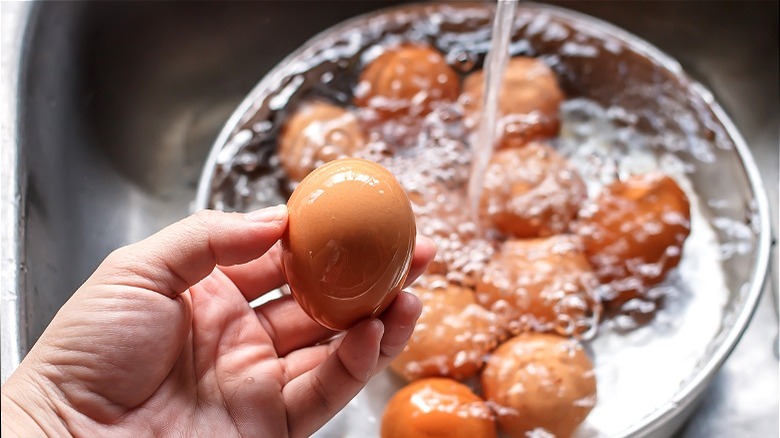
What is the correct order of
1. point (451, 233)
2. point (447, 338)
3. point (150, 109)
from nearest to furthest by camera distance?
point (447, 338) < point (451, 233) < point (150, 109)

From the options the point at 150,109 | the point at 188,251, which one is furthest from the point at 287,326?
the point at 150,109

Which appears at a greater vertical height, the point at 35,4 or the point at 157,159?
the point at 35,4

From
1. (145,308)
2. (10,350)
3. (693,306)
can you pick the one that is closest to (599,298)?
(693,306)

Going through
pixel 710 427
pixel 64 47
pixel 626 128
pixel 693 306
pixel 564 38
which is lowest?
pixel 710 427

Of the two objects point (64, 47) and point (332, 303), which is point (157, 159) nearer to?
point (64, 47)

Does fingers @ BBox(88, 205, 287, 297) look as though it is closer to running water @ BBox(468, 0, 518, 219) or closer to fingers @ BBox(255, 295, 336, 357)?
fingers @ BBox(255, 295, 336, 357)

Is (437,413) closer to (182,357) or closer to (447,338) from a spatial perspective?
(447,338)

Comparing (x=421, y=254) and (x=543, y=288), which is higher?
(x=421, y=254)
